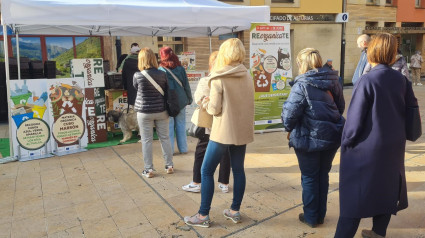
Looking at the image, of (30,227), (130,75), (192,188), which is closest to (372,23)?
(130,75)

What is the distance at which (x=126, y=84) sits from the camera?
651 centimetres

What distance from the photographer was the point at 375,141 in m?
2.40

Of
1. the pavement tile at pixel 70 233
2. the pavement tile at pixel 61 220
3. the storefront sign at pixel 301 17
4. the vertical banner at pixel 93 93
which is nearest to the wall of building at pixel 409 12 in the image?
the storefront sign at pixel 301 17

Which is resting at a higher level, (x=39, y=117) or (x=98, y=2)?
(x=98, y=2)

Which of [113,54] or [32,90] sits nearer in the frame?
[32,90]

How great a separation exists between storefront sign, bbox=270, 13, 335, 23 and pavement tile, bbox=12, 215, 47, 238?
40.6 feet

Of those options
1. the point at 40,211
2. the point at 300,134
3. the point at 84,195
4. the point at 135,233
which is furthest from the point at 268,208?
the point at 40,211

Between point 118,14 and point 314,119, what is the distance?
3.63 meters

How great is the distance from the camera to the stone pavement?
3176mm

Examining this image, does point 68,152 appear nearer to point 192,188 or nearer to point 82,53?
point 192,188

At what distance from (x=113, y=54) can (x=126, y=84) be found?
5092 millimetres

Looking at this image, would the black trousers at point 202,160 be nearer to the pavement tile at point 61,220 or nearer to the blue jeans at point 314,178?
the blue jeans at point 314,178

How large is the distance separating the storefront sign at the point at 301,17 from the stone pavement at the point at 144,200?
9681 mm

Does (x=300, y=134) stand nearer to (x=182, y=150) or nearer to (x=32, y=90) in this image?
(x=182, y=150)
